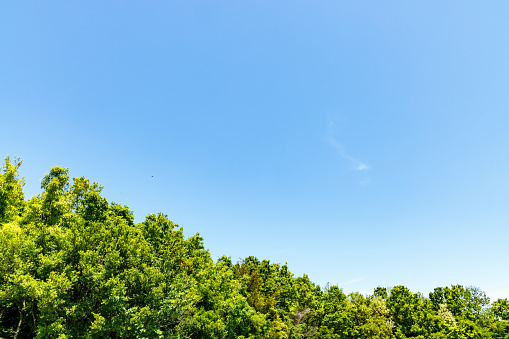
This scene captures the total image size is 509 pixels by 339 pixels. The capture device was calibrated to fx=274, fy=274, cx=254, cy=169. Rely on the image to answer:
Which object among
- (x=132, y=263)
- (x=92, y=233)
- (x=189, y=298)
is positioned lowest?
(x=189, y=298)

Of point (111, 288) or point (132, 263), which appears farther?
point (132, 263)

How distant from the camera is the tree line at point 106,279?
16.9m

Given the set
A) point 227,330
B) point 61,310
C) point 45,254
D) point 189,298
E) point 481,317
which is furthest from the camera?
point 481,317

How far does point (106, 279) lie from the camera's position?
59.7 feet

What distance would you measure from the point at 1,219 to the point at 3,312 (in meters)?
9.11

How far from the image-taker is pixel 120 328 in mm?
17047

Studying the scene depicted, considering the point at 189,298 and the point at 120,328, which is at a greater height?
the point at 189,298

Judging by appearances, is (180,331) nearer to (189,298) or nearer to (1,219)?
(189,298)

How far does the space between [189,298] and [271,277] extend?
87.9ft

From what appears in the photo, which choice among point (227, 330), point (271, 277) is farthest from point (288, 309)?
point (227, 330)

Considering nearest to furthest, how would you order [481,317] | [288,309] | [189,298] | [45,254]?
[45,254] → [189,298] → [288,309] → [481,317]

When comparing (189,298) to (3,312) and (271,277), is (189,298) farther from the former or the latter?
(271,277)

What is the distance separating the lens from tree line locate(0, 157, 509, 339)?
1691cm

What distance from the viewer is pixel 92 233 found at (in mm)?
19453
